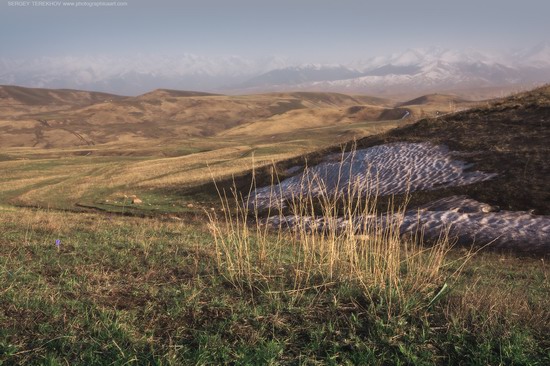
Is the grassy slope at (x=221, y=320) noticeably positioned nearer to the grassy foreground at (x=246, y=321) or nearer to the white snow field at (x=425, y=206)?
the grassy foreground at (x=246, y=321)

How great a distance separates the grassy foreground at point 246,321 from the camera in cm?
510

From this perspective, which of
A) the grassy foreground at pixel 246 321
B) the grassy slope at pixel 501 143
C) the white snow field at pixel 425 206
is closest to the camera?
the grassy foreground at pixel 246 321

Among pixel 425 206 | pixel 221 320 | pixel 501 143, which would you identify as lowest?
pixel 425 206

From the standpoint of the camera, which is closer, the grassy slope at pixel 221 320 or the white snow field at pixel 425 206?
the grassy slope at pixel 221 320

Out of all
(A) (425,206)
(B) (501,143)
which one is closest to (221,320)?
(A) (425,206)

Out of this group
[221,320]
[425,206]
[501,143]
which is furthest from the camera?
[501,143]

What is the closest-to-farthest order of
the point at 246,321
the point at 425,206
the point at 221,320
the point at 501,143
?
1. the point at 246,321
2. the point at 221,320
3. the point at 425,206
4. the point at 501,143

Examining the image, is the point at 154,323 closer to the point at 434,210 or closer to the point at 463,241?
the point at 463,241

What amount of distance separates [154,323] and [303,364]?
2196 mm

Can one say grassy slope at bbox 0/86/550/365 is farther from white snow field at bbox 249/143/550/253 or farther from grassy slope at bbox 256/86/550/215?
grassy slope at bbox 256/86/550/215

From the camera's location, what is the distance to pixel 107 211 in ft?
98.5

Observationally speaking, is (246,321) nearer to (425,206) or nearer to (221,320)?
(221,320)

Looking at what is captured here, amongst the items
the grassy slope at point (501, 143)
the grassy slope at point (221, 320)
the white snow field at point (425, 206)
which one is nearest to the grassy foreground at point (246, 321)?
the grassy slope at point (221, 320)

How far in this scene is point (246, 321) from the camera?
5.81 m
